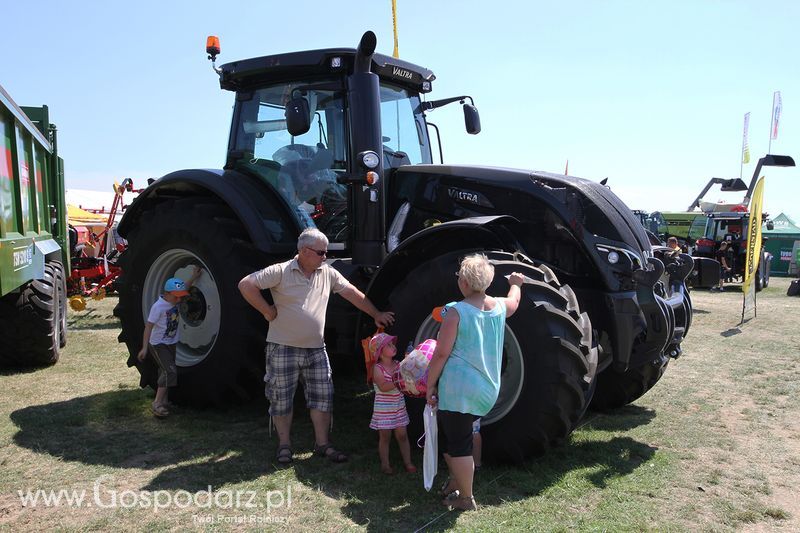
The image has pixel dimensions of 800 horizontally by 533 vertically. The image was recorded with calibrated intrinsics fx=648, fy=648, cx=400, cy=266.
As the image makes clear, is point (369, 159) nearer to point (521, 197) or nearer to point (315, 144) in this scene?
point (315, 144)

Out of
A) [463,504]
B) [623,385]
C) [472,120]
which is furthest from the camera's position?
[472,120]

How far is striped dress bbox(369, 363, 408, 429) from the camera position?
3.89 meters

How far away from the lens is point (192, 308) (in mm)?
5414

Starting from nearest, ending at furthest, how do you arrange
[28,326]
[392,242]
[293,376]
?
1. [293,376]
2. [392,242]
3. [28,326]

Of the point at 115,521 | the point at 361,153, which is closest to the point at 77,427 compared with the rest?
the point at 115,521

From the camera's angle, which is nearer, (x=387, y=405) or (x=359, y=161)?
(x=387, y=405)

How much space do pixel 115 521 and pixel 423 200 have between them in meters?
2.87

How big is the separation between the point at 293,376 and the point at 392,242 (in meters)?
1.27

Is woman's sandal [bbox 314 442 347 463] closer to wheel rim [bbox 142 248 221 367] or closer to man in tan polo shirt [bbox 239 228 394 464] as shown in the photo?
man in tan polo shirt [bbox 239 228 394 464]

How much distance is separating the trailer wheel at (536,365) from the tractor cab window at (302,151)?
4.72 feet

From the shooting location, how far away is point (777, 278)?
24062 millimetres

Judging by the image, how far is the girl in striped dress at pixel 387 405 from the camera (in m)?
3.88

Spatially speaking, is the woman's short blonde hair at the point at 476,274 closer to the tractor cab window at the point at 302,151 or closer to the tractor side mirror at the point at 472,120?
the tractor cab window at the point at 302,151

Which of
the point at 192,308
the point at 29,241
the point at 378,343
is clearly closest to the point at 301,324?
the point at 378,343
